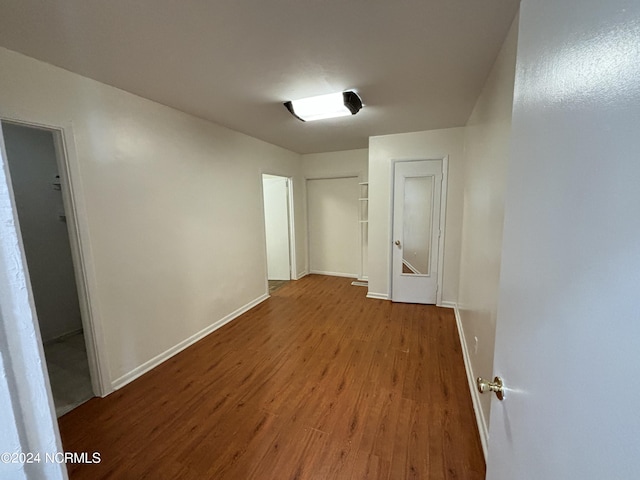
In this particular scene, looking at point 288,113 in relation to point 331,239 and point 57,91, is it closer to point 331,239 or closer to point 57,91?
point 57,91

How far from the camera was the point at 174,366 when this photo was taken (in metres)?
2.39

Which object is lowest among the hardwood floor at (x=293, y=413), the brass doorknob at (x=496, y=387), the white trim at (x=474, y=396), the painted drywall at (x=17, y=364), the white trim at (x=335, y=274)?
the hardwood floor at (x=293, y=413)

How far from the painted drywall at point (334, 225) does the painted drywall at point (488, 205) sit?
2693 mm

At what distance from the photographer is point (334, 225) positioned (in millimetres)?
5051

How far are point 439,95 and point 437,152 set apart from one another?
123 cm

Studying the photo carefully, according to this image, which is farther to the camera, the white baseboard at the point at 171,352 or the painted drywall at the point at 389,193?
the painted drywall at the point at 389,193

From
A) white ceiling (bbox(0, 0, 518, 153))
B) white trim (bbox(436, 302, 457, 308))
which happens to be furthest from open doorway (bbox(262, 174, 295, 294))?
white trim (bbox(436, 302, 457, 308))

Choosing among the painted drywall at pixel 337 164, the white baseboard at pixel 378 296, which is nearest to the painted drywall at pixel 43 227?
the painted drywall at pixel 337 164

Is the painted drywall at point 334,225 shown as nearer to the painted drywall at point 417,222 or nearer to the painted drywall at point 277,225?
the painted drywall at point 277,225

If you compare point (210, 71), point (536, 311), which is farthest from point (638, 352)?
point (210, 71)

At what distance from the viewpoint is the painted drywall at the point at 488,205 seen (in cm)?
144

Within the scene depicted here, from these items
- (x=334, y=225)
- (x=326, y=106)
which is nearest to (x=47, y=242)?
(x=326, y=106)

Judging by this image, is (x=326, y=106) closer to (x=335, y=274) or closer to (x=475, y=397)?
(x=475, y=397)

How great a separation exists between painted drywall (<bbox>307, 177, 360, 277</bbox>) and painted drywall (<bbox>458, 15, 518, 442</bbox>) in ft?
8.83
